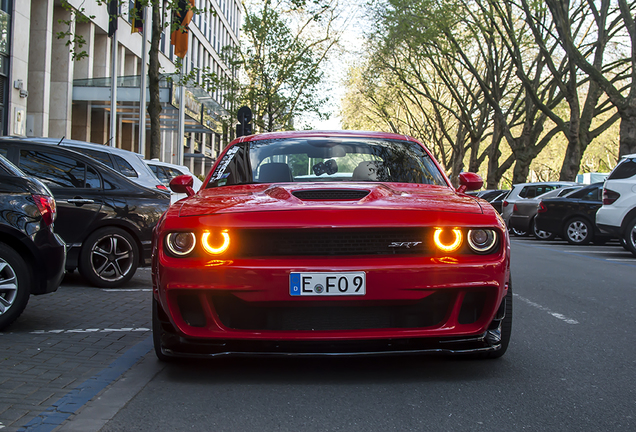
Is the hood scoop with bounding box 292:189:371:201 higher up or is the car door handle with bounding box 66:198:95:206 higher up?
the car door handle with bounding box 66:198:95:206

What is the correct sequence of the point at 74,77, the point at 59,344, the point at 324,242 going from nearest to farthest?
the point at 324,242
the point at 59,344
the point at 74,77

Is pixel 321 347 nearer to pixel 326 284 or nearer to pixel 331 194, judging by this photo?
pixel 326 284

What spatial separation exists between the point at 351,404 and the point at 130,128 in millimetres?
37616

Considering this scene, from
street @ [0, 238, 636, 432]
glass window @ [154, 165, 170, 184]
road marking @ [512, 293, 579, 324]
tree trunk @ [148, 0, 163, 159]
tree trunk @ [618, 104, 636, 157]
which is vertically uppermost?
tree trunk @ [148, 0, 163, 159]

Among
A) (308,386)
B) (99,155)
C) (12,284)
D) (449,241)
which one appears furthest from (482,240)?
(99,155)

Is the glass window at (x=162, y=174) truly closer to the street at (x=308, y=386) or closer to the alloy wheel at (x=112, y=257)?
the alloy wheel at (x=112, y=257)

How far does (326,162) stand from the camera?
5.57 metres

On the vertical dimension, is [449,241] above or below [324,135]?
below

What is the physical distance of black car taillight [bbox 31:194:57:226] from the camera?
5980 mm

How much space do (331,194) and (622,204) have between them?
454 inches

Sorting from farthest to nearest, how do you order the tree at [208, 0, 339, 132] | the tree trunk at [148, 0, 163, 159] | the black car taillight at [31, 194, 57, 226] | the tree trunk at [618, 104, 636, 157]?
1. the tree at [208, 0, 339, 132]
2. the tree trunk at [618, 104, 636, 157]
3. the tree trunk at [148, 0, 163, 159]
4. the black car taillight at [31, 194, 57, 226]

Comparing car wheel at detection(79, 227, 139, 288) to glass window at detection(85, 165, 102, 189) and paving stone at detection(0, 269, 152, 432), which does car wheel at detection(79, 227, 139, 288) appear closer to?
paving stone at detection(0, 269, 152, 432)

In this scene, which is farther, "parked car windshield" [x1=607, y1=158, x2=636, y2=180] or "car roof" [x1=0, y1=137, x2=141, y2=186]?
"parked car windshield" [x1=607, y1=158, x2=636, y2=180]

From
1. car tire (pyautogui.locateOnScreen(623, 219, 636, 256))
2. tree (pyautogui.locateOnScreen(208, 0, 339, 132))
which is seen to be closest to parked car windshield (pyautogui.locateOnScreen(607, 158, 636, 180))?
car tire (pyautogui.locateOnScreen(623, 219, 636, 256))
